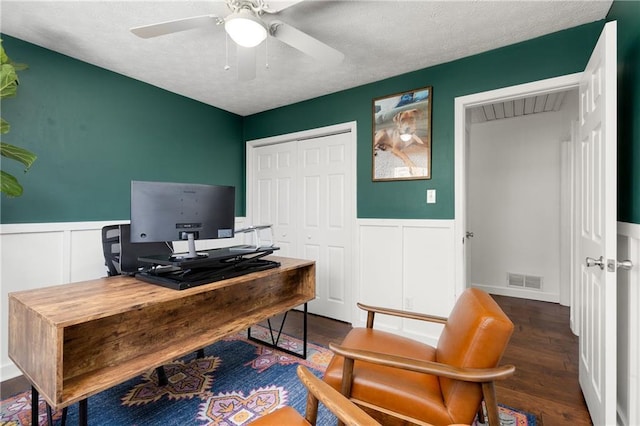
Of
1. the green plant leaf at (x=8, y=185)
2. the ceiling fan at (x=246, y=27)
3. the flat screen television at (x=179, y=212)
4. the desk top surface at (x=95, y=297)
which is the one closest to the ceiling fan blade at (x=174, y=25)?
the ceiling fan at (x=246, y=27)

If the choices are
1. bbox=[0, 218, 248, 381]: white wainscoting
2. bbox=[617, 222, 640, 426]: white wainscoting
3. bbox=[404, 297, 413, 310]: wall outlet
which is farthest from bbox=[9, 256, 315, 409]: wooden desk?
bbox=[617, 222, 640, 426]: white wainscoting

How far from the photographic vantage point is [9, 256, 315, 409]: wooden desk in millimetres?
1162

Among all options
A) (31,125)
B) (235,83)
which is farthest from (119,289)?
(235,83)

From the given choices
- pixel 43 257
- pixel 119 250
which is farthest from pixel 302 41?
pixel 43 257

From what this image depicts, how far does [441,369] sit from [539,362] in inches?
72.9

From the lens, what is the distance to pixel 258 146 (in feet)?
13.2

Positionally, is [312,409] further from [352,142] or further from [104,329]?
[352,142]

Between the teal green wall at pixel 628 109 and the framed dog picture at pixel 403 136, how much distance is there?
48.9 inches

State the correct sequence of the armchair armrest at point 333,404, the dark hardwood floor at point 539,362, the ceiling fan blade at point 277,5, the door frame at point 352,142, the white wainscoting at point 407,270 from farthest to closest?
the door frame at point 352,142
the white wainscoting at point 407,270
the dark hardwood floor at point 539,362
the ceiling fan blade at point 277,5
the armchair armrest at point 333,404

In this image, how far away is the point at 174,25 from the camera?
162cm

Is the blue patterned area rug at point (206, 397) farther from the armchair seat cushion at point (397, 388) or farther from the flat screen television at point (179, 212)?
the flat screen television at point (179, 212)

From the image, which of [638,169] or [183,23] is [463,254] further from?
[183,23]

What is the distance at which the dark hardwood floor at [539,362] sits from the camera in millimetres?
1838

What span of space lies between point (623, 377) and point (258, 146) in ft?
12.7
